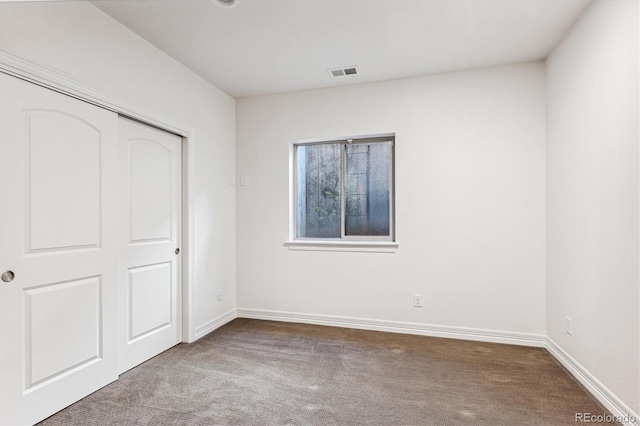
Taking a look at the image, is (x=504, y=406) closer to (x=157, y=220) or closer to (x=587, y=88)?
(x=587, y=88)

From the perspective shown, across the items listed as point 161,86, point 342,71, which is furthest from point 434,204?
point 161,86

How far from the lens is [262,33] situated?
8.26 ft

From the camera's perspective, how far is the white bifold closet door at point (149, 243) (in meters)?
2.51

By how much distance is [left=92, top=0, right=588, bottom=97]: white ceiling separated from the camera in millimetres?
2203

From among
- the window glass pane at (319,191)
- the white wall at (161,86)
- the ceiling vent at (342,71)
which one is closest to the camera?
the white wall at (161,86)

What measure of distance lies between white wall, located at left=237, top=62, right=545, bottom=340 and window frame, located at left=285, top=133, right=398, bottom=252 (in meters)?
0.09

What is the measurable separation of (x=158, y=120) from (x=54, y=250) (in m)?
1.27

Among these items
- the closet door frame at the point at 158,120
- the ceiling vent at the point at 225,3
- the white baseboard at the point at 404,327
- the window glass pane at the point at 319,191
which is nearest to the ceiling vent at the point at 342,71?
the window glass pane at the point at 319,191

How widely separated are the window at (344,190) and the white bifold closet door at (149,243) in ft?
4.52

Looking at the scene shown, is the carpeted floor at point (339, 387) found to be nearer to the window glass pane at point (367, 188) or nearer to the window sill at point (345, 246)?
the window sill at point (345, 246)

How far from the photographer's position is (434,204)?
128 inches

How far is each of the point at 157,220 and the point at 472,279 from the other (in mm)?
2987

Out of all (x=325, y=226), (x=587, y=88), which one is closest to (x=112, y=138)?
(x=325, y=226)

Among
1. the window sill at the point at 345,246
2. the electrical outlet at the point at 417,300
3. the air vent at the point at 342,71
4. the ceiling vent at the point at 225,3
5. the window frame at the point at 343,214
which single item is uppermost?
the ceiling vent at the point at 225,3
